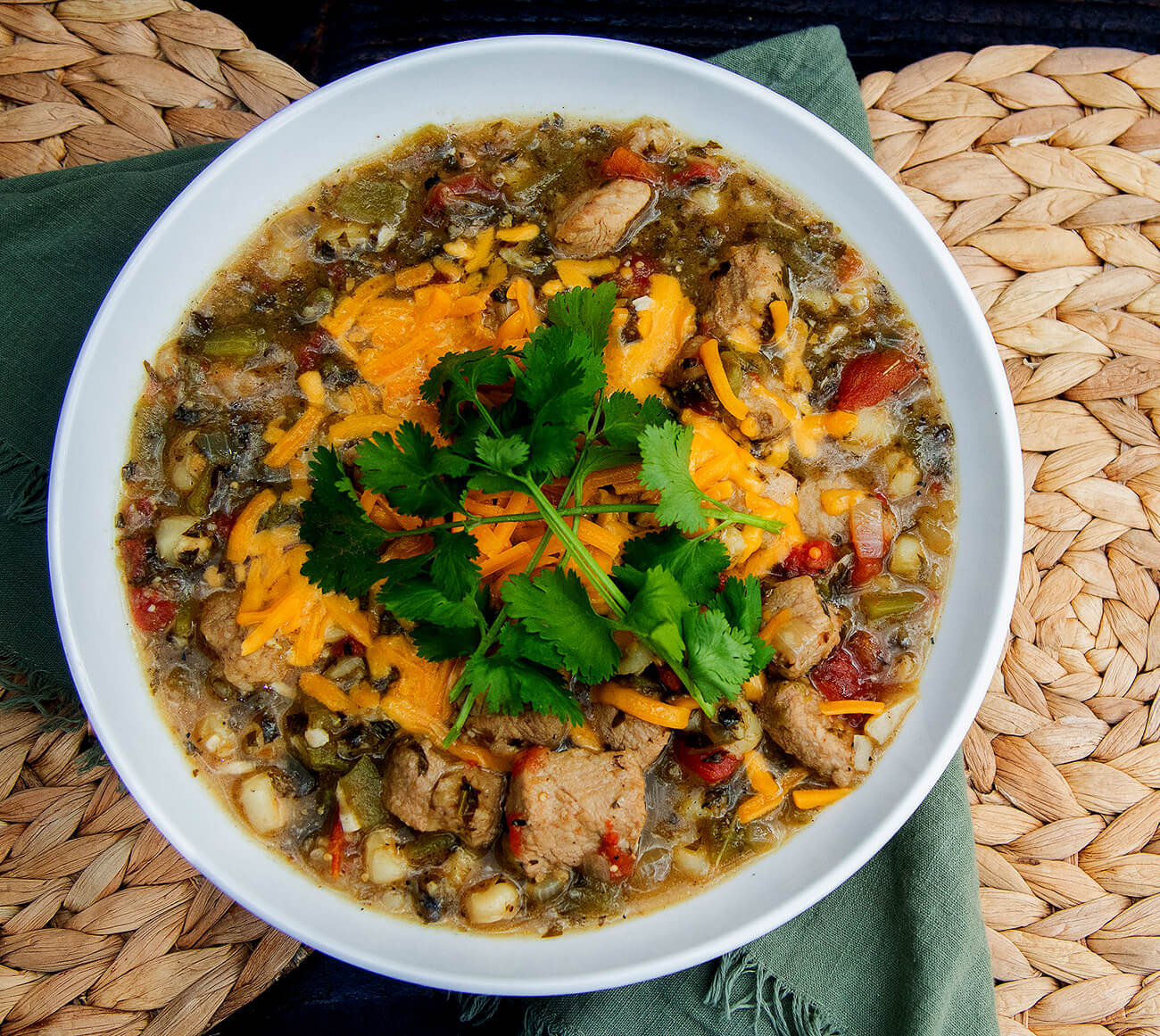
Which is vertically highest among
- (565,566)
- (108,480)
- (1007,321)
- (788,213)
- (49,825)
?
(788,213)

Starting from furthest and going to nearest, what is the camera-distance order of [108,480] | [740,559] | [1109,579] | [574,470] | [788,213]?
[1109,579]
[788,213]
[108,480]
[740,559]
[574,470]

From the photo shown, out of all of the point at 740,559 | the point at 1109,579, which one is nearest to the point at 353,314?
the point at 740,559

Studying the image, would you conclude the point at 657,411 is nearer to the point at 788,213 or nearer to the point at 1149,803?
the point at 788,213

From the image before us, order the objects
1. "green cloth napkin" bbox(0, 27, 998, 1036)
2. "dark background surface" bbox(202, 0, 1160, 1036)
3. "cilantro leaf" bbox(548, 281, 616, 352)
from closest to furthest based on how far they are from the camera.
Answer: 1. "cilantro leaf" bbox(548, 281, 616, 352)
2. "green cloth napkin" bbox(0, 27, 998, 1036)
3. "dark background surface" bbox(202, 0, 1160, 1036)

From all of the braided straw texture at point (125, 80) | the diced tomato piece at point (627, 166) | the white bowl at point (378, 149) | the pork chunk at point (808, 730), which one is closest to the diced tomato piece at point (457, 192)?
the white bowl at point (378, 149)

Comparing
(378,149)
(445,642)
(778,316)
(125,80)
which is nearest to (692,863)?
(445,642)

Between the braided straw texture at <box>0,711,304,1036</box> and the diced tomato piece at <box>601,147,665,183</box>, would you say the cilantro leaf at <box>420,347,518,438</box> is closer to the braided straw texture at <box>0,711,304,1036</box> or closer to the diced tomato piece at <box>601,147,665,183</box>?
the diced tomato piece at <box>601,147,665,183</box>

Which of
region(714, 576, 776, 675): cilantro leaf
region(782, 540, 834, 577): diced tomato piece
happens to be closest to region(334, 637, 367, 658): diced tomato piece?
region(714, 576, 776, 675): cilantro leaf
